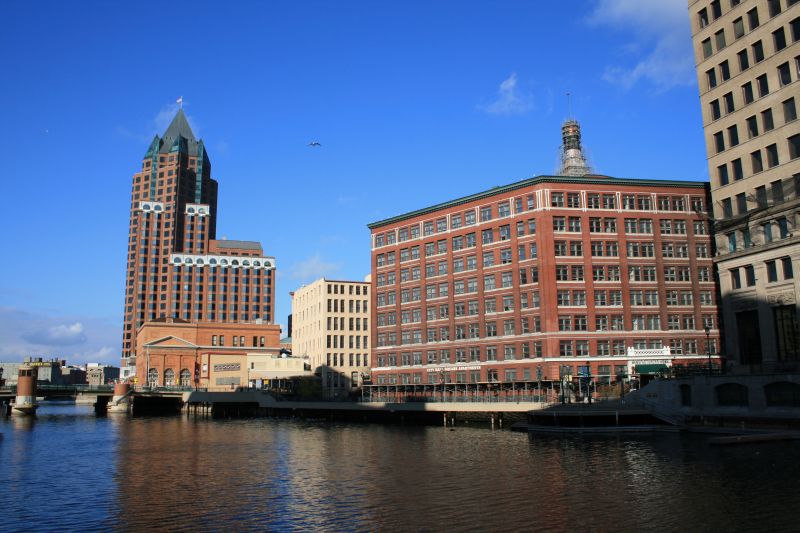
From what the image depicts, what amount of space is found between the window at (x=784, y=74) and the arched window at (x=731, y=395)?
31484 mm

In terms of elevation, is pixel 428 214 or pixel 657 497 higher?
pixel 428 214

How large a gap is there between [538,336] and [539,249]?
13472 millimetres

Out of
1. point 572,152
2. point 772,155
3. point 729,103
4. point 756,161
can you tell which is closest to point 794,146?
point 772,155

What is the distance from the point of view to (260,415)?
15100 cm

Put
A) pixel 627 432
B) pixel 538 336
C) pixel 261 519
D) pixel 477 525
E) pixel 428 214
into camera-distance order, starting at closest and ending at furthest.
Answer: pixel 477 525
pixel 261 519
pixel 627 432
pixel 538 336
pixel 428 214

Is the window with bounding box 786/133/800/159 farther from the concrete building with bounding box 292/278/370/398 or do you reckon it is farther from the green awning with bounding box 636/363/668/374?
the concrete building with bounding box 292/278/370/398

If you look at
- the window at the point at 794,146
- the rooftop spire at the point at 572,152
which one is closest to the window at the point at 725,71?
the window at the point at 794,146

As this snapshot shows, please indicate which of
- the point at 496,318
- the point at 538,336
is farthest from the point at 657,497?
the point at 496,318

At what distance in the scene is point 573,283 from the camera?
109m

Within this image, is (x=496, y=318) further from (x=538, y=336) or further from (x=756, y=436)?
(x=756, y=436)

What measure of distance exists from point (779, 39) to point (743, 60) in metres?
Result: 5.08

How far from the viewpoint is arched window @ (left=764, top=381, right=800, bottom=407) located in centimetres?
6625

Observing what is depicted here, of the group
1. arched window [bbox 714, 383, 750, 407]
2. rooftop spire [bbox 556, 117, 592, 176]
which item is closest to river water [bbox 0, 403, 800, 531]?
arched window [bbox 714, 383, 750, 407]

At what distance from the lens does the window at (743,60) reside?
78.2 m
